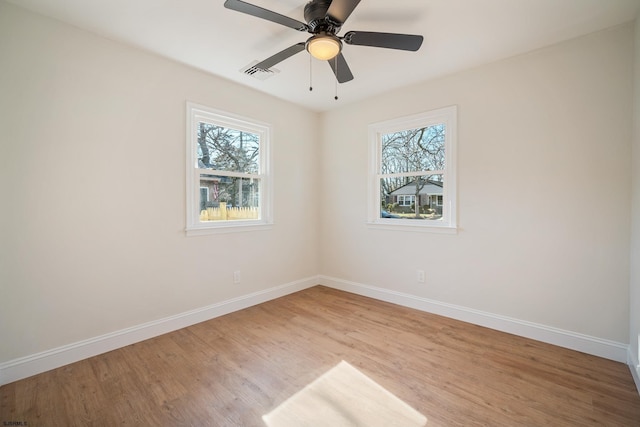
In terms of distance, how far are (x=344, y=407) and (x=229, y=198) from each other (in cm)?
244

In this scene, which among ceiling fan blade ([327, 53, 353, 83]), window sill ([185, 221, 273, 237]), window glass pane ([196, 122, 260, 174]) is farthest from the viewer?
window glass pane ([196, 122, 260, 174])

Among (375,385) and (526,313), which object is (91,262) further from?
(526,313)

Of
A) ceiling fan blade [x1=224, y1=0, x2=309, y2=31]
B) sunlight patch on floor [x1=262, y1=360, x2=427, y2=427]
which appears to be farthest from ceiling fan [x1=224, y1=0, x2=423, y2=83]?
sunlight patch on floor [x1=262, y1=360, x2=427, y2=427]

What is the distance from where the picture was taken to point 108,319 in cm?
247

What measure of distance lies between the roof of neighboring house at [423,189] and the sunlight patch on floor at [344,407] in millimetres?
2147

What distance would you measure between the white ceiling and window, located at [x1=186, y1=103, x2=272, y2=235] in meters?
0.59

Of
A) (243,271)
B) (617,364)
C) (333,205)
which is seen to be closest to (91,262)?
(243,271)

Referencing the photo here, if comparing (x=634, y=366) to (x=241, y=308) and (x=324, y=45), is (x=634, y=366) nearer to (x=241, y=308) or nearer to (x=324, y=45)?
(x=324, y=45)

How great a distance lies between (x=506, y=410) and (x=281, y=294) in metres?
2.71

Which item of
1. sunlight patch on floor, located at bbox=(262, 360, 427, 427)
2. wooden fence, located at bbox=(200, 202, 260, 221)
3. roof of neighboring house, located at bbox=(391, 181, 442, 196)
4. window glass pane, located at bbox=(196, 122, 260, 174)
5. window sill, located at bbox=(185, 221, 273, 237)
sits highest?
window glass pane, located at bbox=(196, 122, 260, 174)

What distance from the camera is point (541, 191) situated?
8.60ft

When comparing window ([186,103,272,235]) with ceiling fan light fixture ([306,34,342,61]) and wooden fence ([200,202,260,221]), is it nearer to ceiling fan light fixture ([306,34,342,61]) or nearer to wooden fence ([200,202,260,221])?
wooden fence ([200,202,260,221])

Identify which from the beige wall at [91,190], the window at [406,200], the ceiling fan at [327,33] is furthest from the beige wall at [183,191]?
the ceiling fan at [327,33]

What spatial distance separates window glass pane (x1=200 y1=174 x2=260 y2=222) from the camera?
318cm
